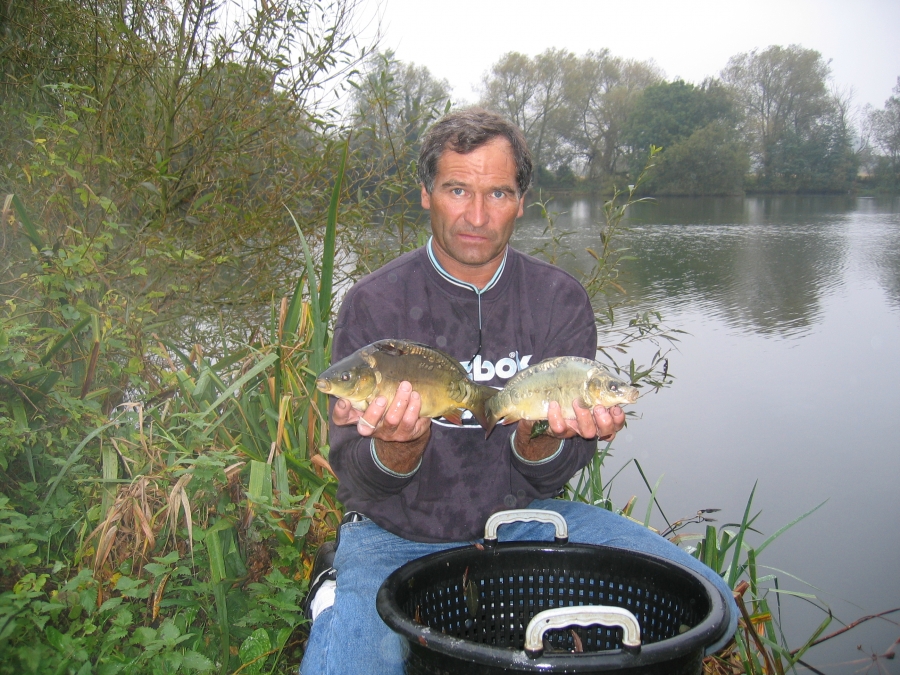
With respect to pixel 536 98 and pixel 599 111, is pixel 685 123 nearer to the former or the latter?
pixel 599 111

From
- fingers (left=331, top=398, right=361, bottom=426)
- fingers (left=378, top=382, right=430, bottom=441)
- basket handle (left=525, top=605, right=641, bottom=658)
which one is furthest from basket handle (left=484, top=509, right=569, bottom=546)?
basket handle (left=525, top=605, right=641, bottom=658)

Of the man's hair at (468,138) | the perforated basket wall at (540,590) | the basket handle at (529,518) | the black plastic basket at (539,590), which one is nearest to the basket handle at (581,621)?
the black plastic basket at (539,590)

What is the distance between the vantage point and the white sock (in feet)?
6.23

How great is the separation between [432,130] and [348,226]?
6.00 ft

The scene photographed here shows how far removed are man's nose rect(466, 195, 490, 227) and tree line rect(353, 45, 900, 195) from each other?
1.91m

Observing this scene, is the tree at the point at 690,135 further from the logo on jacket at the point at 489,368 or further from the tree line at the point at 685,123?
the logo on jacket at the point at 489,368

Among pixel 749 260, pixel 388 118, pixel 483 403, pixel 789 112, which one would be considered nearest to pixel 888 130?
pixel 789 112

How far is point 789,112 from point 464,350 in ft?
36.2

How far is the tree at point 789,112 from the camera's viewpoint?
33.7ft

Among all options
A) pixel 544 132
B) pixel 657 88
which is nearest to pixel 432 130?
pixel 544 132

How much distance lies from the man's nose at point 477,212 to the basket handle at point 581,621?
1287mm

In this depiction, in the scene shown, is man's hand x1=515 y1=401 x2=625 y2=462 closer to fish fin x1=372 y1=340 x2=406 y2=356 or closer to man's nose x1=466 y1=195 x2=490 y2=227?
fish fin x1=372 y1=340 x2=406 y2=356

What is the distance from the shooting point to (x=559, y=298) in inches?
87.9

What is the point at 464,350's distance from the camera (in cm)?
213
